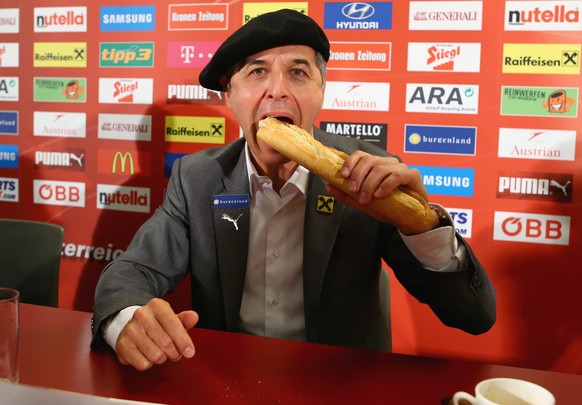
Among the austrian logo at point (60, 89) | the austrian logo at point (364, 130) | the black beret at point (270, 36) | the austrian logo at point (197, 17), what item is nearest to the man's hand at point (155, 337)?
the black beret at point (270, 36)

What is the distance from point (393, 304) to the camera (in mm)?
3020

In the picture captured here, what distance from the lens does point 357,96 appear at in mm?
2996

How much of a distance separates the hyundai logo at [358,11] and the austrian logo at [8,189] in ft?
7.69

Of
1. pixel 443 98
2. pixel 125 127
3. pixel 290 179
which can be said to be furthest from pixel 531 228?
pixel 125 127

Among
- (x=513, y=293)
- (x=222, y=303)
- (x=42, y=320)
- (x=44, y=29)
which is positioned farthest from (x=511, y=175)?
(x=44, y=29)

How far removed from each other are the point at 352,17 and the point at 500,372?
224 centimetres

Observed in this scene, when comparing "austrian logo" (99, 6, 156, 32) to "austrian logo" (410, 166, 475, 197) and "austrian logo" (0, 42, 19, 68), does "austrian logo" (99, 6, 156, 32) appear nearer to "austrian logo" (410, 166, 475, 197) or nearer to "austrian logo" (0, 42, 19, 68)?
"austrian logo" (0, 42, 19, 68)

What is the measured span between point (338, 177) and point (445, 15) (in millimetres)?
1908

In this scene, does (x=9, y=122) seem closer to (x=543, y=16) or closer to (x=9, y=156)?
(x=9, y=156)

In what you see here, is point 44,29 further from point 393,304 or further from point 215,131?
point 393,304

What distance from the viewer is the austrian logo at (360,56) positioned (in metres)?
2.96

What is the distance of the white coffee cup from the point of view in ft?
2.97

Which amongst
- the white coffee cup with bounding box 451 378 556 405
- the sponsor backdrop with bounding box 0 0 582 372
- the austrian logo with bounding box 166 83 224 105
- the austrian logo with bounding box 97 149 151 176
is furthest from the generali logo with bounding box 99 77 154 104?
the white coffee cup with bounding box 451 378 556 405

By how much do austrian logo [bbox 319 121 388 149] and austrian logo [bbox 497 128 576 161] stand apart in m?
0.59
